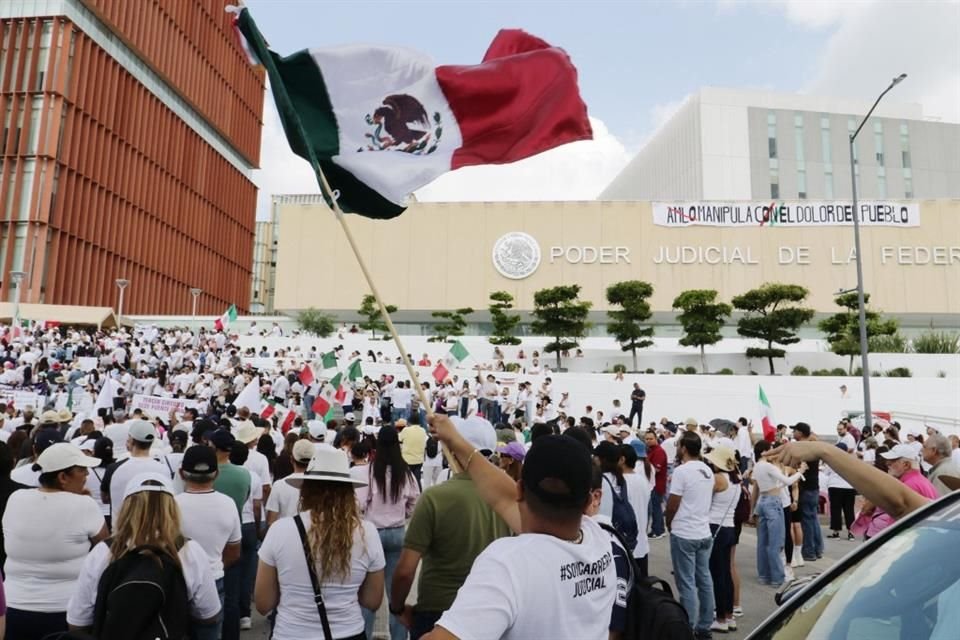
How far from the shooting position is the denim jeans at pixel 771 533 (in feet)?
27.6

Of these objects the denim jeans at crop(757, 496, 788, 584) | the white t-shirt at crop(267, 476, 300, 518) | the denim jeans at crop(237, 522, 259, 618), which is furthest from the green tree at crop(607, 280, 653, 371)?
the white t-shirt at crop(267, 476, 300, 518)

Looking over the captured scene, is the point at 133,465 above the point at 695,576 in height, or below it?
above

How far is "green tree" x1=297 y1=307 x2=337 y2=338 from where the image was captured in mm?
43344

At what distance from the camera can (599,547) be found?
6.82 feet

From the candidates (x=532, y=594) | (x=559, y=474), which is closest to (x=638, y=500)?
(x=559, y=474)

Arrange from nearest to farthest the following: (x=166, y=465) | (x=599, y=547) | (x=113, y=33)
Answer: (x=599, y=547)
(x=166, y=465)
(x=113, y=33)

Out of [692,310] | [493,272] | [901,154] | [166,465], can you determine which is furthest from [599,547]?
[901,154]

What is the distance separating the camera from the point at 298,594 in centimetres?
325

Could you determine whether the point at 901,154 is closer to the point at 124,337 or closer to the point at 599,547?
the point at 124,337

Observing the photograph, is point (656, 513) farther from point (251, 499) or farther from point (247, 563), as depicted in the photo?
point (251, 499)

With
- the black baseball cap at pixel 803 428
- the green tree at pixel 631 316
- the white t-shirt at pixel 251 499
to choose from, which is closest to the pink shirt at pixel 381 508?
the white t-shirt at pixel 251 499

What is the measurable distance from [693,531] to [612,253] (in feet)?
160

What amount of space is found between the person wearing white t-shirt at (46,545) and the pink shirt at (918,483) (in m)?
5.42

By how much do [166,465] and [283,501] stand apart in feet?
4.11
